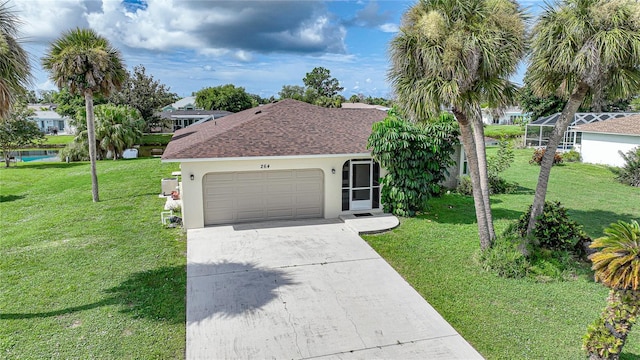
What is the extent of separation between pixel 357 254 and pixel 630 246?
653cm

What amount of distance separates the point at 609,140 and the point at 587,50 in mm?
23426

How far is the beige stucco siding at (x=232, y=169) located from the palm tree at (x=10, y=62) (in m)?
5.71

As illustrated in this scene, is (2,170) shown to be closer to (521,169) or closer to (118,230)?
(118,230)

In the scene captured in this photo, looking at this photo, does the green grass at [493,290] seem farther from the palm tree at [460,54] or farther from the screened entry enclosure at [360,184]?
the palm tree at [460,54]

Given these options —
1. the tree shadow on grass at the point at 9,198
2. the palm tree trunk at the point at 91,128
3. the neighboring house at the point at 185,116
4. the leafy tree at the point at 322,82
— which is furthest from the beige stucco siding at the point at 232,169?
the leafy tree at the point at 322,82

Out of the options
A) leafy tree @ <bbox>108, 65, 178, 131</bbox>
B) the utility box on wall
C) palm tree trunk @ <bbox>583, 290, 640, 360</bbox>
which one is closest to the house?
leafy tree @ <bbox>108, 65, 178, 131</bbox>

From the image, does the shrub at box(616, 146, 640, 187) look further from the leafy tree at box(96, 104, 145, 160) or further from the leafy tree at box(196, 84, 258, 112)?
the leafy tree at box(196, 84, 258, 112)

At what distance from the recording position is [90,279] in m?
9.46

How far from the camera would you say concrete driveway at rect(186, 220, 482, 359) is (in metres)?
6.84

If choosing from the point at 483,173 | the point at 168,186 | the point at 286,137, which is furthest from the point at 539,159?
the point at 168,186

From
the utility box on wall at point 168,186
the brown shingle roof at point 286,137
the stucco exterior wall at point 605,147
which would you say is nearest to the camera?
the brown shingle roof at point 286,137

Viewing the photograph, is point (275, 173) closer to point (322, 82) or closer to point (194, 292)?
point (194, 292)

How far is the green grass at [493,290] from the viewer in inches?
278

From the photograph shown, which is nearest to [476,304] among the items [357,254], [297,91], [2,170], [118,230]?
[357,254]
